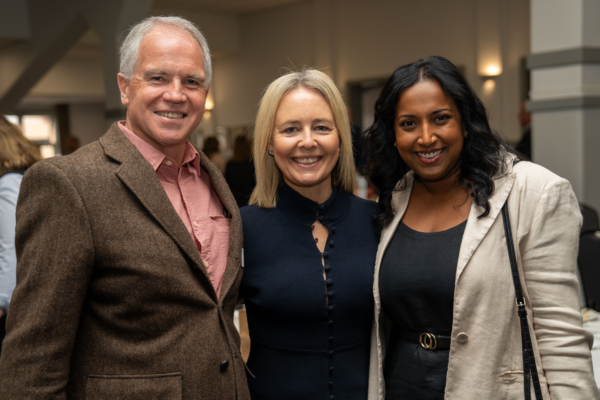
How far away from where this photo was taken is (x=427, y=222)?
5.90 ft

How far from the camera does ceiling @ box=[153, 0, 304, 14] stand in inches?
386

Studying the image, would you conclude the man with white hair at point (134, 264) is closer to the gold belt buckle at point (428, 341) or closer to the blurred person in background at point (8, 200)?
the gold belt buckle at point (428, 341)

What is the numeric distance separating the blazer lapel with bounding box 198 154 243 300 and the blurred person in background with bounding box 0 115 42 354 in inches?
41.1

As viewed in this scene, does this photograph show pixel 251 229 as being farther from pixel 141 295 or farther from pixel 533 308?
pixel 533 308

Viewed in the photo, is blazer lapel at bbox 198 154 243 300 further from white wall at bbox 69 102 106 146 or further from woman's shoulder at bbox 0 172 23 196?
white wall at bbox 69 102 106 146

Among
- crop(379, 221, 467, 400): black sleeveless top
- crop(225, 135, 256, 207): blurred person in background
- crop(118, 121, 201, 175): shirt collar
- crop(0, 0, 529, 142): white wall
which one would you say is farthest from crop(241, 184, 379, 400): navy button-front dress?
crop(0, 0, 529, 142): white wall

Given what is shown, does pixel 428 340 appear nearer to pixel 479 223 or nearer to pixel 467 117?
pixel 479 223

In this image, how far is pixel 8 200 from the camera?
232cm

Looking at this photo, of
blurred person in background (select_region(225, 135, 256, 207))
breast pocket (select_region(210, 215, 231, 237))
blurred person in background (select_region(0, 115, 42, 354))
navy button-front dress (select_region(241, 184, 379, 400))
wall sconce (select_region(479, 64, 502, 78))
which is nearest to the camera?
breast pocket (select_region(210, 215, 231, 237))

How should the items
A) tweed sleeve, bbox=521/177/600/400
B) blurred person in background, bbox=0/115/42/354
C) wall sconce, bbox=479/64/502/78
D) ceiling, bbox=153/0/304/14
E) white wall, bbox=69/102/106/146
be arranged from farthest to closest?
white wall, bbox=69/102/106/146 → ceiling, bbox=153/0/304/14 → wall sconce, bbox=479/64/502/78 → blurred person in background, bbox=0/115/42/354 → tweed sleeve, bbox=521/177/600/400

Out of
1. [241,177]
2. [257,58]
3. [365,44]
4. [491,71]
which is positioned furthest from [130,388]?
[257,58]

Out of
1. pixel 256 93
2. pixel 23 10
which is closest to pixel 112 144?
pixel 23 10

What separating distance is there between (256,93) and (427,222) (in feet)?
32.7

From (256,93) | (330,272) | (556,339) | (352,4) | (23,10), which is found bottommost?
(556,339)
